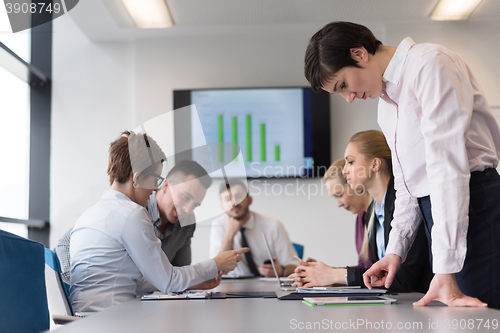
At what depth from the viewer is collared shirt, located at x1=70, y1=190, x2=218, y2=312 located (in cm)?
145

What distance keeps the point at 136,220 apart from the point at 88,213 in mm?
232

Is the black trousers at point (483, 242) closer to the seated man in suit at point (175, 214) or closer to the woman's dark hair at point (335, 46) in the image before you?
the woman's dark hair at point (335, 46)

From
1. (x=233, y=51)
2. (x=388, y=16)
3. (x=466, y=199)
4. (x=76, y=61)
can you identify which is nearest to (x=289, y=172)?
(x=233, y=51)

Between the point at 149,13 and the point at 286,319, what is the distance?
3.27 m

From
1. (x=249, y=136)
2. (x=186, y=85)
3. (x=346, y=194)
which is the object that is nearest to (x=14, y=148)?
(x=186, y=85)

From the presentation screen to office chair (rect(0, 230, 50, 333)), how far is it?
2.70 meters

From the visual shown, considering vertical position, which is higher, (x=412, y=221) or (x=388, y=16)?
(x=388, y=16)

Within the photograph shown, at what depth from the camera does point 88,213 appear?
1569 mm

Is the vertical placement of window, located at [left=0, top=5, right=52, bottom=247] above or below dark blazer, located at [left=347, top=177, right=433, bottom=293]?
above

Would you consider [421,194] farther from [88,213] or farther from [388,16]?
[388,16]

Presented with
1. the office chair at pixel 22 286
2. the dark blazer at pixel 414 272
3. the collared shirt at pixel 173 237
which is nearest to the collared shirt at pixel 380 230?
the dark blazer at pixel 414 272

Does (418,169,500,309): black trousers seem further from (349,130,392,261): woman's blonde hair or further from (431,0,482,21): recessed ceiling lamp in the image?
(431,0,482,21): recessed ceiling lamp

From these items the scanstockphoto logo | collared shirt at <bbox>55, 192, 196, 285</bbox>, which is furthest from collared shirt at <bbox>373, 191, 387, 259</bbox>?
the scanstockphoto logo

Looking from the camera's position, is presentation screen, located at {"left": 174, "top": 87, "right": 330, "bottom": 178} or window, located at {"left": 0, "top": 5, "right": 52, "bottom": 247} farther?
presentation screen, located at {"left": 174, "top": 87, "right": 330, "bottom": 178}
